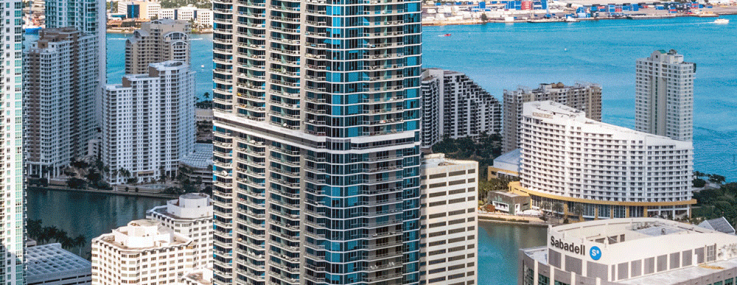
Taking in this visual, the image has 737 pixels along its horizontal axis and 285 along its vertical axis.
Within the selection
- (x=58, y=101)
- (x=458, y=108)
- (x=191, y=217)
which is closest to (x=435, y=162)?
(x=191, y=217)

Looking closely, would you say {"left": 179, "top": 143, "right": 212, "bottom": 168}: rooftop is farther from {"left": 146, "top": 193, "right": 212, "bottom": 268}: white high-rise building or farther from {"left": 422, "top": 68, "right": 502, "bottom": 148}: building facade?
{"left": 146, "top": 193, "right": 212, "bottom": 268}: white high-rise building

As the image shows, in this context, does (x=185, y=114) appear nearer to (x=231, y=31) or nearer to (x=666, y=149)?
(x=666, y=149)

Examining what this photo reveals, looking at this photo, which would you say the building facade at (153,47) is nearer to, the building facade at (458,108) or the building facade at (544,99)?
the building facade at (458,108)

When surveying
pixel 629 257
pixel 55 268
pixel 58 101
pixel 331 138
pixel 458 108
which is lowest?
pixel 55 268

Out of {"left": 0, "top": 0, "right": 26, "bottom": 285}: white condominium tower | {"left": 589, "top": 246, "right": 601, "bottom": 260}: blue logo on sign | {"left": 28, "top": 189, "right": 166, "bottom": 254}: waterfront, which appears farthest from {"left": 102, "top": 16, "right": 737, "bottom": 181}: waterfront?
{"left": 589, "top": 246, "right": 601, "bottom": 260}: blue logo on sign

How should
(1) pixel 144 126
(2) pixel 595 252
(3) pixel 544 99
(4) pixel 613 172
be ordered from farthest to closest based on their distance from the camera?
(3) pixel 544 99, (1) pixel 144 126, (4) pixel 613 172, (2) pixel 595 252

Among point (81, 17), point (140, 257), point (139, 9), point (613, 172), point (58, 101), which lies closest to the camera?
point (140, 257)

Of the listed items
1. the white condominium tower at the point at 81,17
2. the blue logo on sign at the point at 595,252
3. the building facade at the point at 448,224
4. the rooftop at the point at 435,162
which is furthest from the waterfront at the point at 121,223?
the blue logo on sign at the point at 595,252

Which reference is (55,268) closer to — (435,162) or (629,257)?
(435,162)
